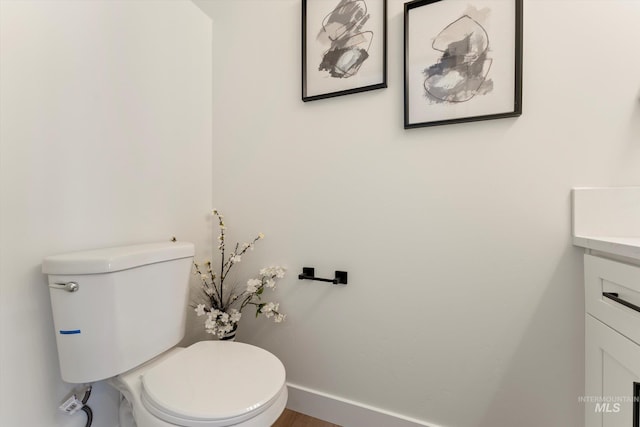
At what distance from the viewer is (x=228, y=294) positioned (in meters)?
1.36

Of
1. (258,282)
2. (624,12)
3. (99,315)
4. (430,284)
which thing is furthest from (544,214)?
(99,315)

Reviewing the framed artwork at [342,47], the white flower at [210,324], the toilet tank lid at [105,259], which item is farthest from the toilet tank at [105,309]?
the framed artwork at [342,47]

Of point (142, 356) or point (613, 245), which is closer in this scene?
point (613, 245)

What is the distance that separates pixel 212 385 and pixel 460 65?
1323 mm

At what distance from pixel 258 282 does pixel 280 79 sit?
958mm

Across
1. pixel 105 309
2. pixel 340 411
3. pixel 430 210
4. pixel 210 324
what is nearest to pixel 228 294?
pixel 210 324

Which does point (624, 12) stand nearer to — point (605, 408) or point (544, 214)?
point (544, 214)

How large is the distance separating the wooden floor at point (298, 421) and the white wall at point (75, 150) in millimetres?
653

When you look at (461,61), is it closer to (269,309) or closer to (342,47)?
(342,47)

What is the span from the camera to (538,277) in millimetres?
888

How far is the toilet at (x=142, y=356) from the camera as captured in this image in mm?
679

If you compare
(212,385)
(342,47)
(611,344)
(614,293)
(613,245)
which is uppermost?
(342,47)

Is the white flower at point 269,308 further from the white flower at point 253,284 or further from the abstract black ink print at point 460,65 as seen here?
the abstract black ink print at point 460,65

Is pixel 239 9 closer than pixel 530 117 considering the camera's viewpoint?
No
